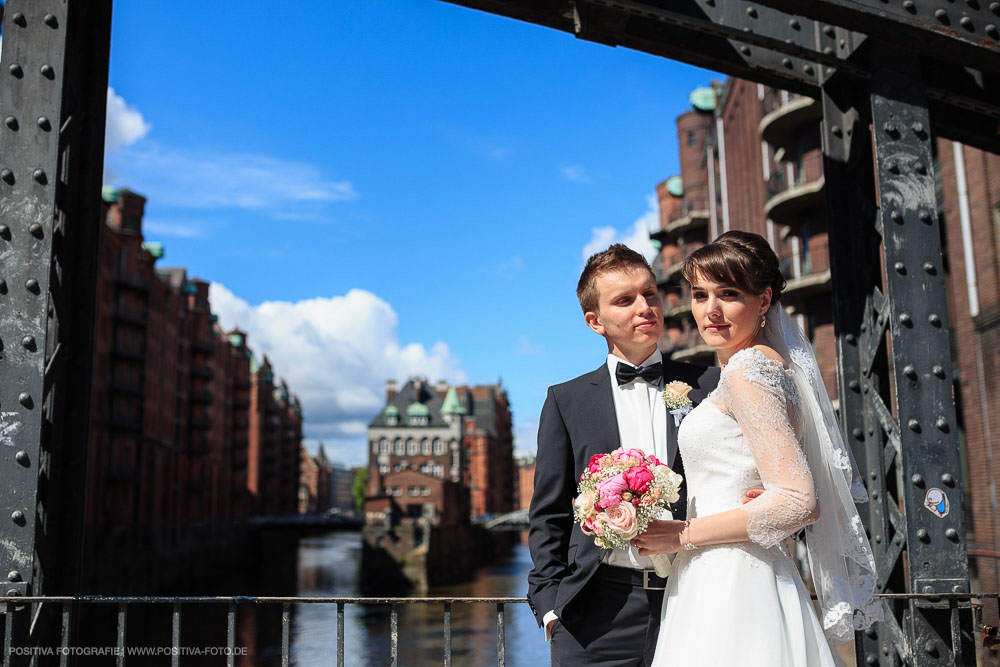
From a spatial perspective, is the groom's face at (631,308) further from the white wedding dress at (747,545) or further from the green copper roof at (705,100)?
the green copper roof at (705,100)

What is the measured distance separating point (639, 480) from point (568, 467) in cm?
65

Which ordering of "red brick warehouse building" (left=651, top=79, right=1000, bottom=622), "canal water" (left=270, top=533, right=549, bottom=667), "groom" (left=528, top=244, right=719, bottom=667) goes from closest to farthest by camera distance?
"groom" (left=528, top=244, right=719, bottom=667) → "red brick warehouse building" (left=651, top=79, right=1000, bottom=622) → "canal water" (left=270, top=533, right=549, bottom=667)

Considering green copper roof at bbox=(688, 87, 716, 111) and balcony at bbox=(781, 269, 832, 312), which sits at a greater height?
green copper roof at bbox=(688, 87, 716, 111)

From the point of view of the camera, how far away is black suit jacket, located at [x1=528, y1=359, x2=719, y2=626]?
3025mm

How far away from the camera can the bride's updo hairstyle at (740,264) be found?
280cm

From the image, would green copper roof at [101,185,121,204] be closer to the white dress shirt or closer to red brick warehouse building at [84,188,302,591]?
red brick warehouse building at [84,188,302,591]

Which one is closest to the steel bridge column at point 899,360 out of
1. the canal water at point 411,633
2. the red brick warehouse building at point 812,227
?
the red brick warehouse building at point 812,227

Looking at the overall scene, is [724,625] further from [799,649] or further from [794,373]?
[794,373]

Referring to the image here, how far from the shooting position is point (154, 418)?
56.1 meters

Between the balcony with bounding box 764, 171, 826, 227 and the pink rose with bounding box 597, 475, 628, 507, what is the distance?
2475 centimetres

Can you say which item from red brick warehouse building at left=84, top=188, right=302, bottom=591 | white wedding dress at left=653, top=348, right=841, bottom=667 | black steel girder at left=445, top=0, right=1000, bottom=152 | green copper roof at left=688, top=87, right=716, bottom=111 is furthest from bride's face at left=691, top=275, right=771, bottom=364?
green copper roof at left=688, top=87, right=716, bottom=111

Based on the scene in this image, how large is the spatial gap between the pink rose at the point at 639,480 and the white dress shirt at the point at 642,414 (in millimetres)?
435

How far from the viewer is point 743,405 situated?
2635mm

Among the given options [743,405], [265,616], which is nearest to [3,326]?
[743,405]
